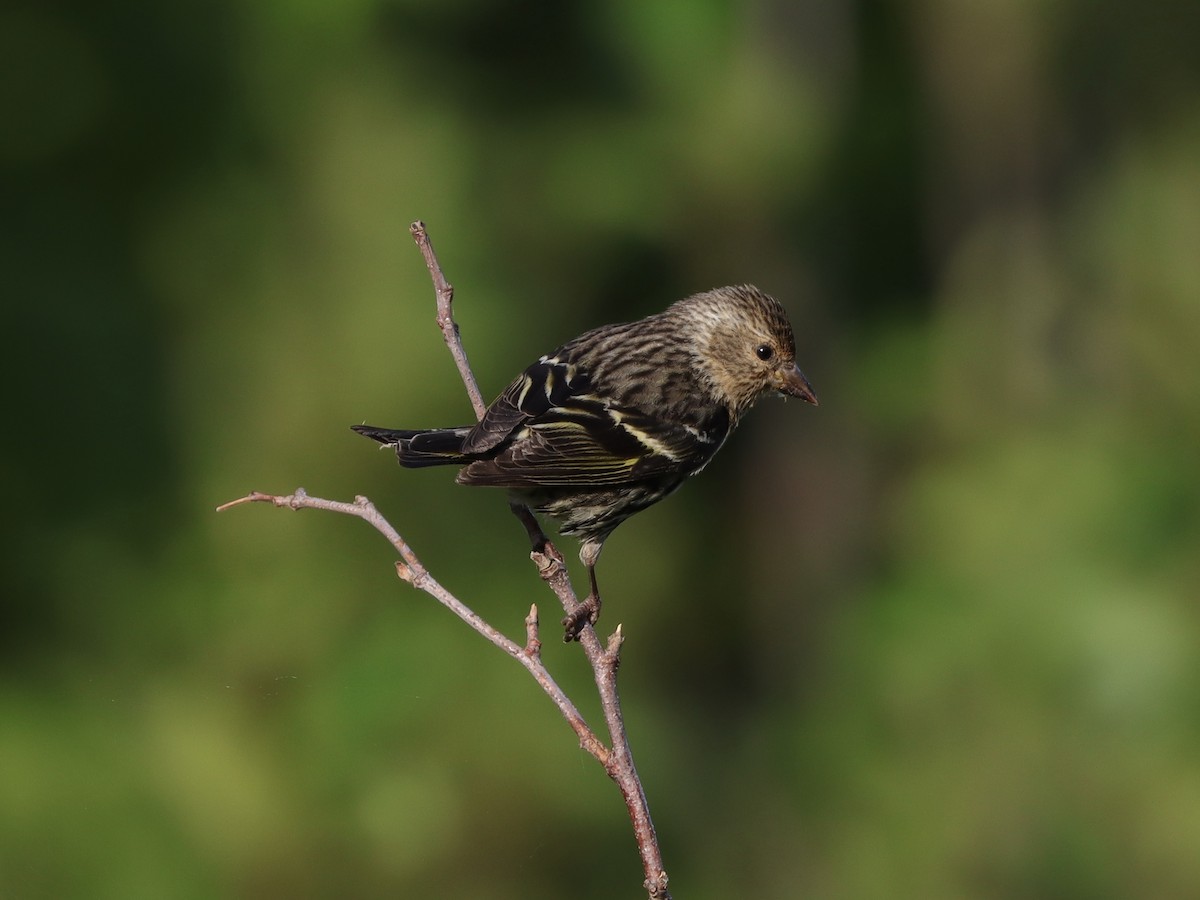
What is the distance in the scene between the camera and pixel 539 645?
3635 mm

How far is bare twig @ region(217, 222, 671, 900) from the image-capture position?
10.6ft

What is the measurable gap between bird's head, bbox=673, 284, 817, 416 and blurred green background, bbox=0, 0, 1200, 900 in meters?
3.86

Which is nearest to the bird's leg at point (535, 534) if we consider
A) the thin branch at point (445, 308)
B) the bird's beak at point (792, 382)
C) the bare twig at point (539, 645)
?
the bare twig at point (539, 645)

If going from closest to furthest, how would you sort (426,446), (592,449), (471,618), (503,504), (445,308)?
(471,618), (445,308), (426,446), (592,449), (503,504)

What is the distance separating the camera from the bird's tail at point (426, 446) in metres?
4.57

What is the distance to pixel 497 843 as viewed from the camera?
8.82 m

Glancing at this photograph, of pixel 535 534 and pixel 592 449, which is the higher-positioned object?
pixel 592 449

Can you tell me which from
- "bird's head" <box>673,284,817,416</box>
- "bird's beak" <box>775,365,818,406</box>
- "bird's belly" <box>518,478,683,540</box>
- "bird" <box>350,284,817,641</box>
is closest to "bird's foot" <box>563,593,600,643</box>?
"bird" <box>350,284,817,641</box>

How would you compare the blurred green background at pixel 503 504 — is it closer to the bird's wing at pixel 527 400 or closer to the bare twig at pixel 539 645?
the bird's wing at pixel 527 400

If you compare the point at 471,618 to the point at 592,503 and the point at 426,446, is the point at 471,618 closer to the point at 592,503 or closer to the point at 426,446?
the point at 426,446

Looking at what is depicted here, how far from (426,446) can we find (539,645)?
3.86ft

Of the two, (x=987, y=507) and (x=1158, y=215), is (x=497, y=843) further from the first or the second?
(x=1158, y=215)

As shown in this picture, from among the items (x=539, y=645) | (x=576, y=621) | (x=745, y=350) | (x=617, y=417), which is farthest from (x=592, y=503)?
(x=539, y=645)

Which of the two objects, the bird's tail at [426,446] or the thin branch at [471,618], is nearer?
the thin branch at [471,618]
